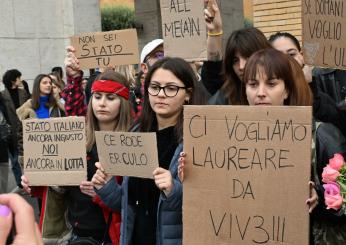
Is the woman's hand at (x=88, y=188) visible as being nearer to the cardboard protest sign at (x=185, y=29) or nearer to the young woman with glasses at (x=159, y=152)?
the young woman with glasses at (x=159, y=152)

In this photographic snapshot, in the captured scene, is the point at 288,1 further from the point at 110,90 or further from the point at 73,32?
the point at 110,90

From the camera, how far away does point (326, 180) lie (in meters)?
2.50

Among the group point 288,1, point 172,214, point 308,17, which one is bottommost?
point 172,214

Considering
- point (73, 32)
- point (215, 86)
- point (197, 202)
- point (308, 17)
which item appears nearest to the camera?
point (197, 202)

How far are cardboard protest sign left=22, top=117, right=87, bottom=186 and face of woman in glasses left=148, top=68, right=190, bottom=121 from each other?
2.12 ft

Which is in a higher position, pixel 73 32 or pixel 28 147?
pixel 73 32

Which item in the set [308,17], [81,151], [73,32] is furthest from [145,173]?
[73,32]

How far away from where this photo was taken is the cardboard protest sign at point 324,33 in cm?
353

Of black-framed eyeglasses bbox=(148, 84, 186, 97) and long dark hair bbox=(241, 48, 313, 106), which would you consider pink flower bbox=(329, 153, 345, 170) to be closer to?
long dark hair bbox=(241, 48, 313, 106)

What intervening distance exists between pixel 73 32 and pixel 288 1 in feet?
13.2

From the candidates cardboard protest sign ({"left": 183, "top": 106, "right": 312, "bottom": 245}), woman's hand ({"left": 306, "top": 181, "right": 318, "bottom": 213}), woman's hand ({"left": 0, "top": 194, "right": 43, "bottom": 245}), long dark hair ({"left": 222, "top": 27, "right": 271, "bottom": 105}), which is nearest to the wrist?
long dark hair ({"left": 222, "top": 27, "right": 271, "bottom": 105})

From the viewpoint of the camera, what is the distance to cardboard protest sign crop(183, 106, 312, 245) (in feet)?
8.38

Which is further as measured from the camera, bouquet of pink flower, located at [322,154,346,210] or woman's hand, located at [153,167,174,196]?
woman's hand, located at [153,167,174,196]

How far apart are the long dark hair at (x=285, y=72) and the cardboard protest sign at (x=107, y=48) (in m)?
2.16
